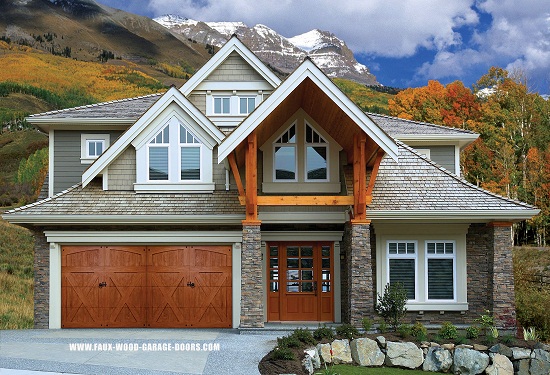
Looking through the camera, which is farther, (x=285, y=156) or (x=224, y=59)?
(x=224, y=59)

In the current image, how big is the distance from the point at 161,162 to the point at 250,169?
11.4ft

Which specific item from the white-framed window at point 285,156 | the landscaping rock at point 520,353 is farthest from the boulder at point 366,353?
the white-framed window at point 285,156

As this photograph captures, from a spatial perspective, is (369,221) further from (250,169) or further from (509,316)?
(509,316)

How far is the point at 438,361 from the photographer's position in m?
13.6

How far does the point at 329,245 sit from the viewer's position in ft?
58.8

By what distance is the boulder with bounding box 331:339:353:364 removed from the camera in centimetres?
1334

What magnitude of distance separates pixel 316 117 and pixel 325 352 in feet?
21.4

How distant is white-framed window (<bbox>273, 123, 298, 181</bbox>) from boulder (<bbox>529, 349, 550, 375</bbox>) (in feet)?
23.9

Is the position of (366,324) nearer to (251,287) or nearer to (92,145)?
(251,287)

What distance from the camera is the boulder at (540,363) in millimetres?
13555

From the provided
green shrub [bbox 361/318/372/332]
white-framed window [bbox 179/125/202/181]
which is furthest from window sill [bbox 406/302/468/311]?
white-framed window [bbox 179/125/202/181]

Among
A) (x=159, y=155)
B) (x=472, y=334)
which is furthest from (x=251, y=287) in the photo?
(x=472, y=334)

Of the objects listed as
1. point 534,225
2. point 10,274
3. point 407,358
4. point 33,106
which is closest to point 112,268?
point 407,358

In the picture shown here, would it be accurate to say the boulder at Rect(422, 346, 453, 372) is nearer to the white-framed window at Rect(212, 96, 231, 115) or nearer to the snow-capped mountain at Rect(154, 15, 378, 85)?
the white-framed window at Rect(212, 96, 231, 115)
